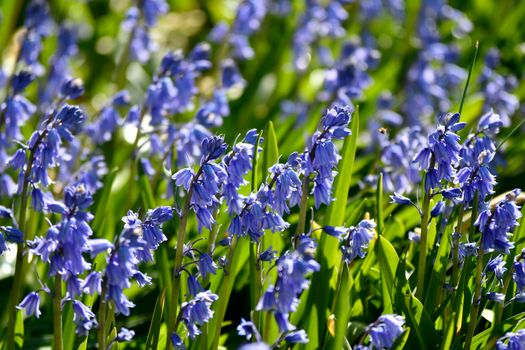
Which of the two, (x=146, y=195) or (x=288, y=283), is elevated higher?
(x=288, y=283)

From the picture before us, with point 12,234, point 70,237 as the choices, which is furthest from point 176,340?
point 12,234

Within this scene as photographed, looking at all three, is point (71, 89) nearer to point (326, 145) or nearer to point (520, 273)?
point (326, 145)

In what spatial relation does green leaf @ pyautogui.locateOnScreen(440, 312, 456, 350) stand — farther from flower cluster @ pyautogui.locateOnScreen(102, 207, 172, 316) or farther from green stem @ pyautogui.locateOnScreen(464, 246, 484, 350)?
flower cluster @ pyautogui.locateOnScreen(102, 207, 172, 316)

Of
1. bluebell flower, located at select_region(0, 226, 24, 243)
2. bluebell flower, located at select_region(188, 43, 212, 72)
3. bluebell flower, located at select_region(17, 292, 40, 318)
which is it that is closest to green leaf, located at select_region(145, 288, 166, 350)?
bluebell flower, located at select_region(17, 292, 40, 318)

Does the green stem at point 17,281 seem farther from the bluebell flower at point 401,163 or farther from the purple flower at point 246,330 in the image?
the bluebell flower at point 401,163

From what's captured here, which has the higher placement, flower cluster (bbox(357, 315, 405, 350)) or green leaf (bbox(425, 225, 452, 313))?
flower cluster (bbox(357, 315, 405, 350))

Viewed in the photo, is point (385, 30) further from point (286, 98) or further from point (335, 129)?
point (335, 129)

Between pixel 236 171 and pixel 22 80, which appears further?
pixel 22 80
